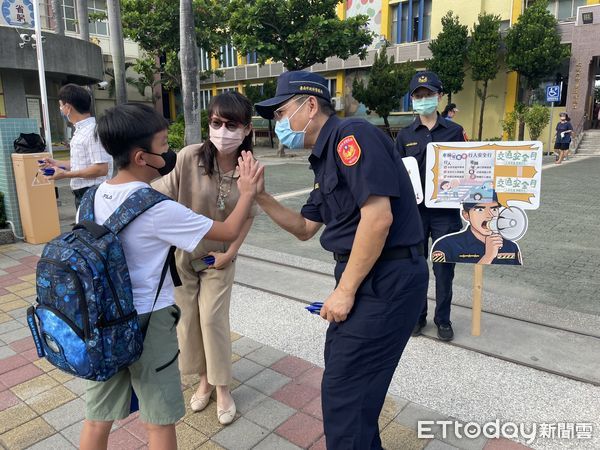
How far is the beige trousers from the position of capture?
2.68 metres

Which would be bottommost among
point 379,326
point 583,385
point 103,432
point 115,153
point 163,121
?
point 583,385

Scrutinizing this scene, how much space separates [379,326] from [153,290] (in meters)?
0.91

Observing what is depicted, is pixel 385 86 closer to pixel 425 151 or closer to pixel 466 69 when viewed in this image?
pixel 466 69

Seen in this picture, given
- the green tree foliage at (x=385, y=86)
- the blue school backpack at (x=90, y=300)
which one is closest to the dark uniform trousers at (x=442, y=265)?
the blue school backpack at (x=90, y=300)

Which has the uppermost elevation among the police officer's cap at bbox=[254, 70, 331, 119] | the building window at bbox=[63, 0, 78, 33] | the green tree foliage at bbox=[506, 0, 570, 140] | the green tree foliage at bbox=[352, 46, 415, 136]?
the building window at bbox=[63, 0, 78, 33]

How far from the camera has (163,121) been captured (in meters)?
1.87

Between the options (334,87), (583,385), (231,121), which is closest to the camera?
(231,121)

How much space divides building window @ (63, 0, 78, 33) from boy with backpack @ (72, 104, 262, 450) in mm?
28104

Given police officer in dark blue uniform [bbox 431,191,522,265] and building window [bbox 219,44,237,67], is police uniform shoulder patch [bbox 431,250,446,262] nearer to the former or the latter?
police officer in dark blue uniform [bbox 431,191,522,265]

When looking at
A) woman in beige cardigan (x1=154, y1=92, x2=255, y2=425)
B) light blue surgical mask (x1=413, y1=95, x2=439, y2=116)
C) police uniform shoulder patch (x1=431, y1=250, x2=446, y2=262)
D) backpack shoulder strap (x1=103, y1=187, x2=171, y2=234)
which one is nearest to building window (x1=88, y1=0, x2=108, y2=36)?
light blue surgical mask (x1=413, y1=95, x2=439, y2=116)

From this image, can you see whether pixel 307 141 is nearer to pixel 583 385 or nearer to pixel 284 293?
pixel 583 385

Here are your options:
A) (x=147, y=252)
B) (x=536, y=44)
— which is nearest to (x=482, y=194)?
(x=147, y=252)

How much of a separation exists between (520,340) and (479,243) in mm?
808

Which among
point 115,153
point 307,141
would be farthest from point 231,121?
point 115,153
